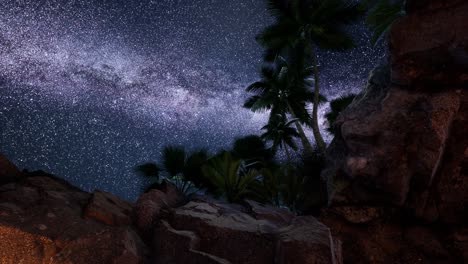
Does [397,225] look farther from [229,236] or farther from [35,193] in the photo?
[35,193]

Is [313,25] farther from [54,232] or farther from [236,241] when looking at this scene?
[54,232]

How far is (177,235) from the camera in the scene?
4434 millimetres

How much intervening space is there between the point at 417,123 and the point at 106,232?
22.5 ft

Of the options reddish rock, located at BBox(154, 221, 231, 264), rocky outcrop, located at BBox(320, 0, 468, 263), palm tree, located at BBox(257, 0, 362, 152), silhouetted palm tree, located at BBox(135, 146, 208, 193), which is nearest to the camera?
reddish rock, located at BBox(154, 221, 231, 264)

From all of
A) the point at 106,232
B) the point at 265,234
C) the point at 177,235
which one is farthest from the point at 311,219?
the point at 106,232

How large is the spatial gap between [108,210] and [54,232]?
0.85 meters

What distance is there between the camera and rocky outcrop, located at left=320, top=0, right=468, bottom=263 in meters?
6.20

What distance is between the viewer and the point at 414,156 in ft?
21.0

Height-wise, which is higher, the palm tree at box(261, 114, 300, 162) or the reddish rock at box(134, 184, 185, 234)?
the palm tree at box(261, 114, 300, 162)

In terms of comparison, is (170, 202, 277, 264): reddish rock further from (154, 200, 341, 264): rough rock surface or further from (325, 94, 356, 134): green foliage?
(325, 94, 356, 134): green foliage

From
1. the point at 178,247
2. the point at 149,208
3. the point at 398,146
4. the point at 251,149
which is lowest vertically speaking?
the point at 178,247

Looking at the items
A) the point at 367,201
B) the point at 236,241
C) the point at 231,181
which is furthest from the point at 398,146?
the point at 231,181

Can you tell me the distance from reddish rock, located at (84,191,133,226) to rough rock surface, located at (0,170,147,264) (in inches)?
1.6

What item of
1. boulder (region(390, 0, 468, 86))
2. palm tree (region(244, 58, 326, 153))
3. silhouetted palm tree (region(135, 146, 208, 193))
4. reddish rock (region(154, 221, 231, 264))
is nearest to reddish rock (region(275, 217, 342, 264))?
reddish rock (region(154, 221, 231, 264))
